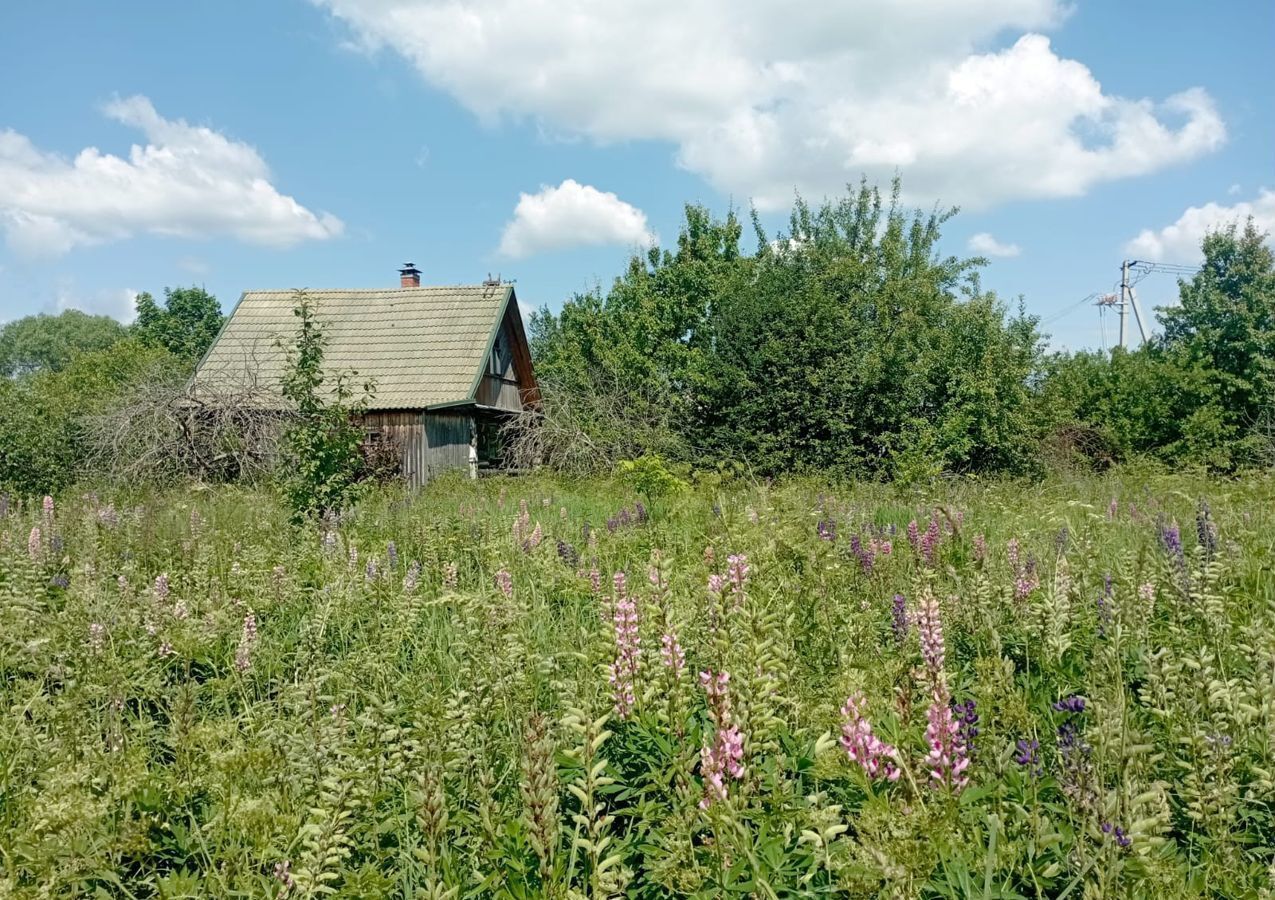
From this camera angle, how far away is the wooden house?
21688 mm

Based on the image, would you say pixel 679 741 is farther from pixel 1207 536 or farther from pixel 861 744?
pixel 1207 536

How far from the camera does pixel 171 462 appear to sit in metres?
18.4

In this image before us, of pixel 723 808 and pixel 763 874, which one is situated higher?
pixel 723 808

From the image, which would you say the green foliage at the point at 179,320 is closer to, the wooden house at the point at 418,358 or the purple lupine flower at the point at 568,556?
the wooden house at the point at 418,358

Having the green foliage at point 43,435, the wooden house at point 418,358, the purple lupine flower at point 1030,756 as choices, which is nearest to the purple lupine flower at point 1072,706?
the purple lupine flower at point 1030,756

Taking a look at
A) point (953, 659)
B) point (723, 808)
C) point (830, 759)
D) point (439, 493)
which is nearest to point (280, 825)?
point (723, 808)

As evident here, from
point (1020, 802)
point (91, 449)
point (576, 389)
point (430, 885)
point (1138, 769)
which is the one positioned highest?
point (576, 389)

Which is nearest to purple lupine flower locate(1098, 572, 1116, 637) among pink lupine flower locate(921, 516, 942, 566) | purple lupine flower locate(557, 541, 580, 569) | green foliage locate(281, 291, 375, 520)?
pink lupine flower locate(921, 516, 942, 566)

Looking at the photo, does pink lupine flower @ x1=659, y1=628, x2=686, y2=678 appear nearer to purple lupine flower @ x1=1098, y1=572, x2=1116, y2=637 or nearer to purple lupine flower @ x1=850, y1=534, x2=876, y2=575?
purple lupine flower @ x1=1098, y1=572, x2=1116, y2=637

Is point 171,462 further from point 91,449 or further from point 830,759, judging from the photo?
point 830,759

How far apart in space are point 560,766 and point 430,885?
803mm

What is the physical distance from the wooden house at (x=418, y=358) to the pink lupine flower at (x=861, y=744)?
60.9 feet

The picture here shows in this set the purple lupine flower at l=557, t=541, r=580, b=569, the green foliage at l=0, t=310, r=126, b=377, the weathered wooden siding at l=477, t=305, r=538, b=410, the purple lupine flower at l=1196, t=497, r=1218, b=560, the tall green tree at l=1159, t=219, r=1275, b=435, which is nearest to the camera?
the purple lupine flower at l=1196, t=497, r=1218, b=560

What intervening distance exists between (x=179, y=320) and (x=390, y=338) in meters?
46.6
